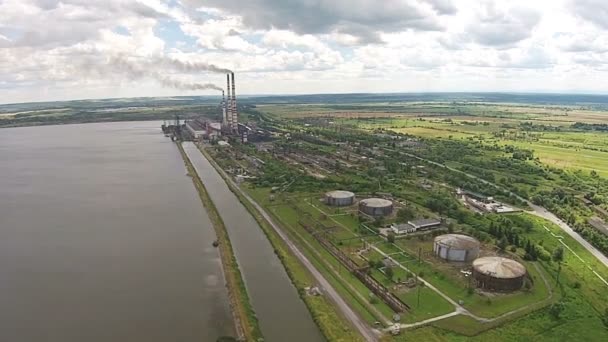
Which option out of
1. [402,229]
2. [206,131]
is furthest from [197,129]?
[402,229]

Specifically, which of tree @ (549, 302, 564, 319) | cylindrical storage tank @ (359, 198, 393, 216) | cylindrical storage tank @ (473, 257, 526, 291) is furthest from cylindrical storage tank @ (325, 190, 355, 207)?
tree @ (549, 302, 564, 319)

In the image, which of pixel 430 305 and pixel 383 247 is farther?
pixel 383 247

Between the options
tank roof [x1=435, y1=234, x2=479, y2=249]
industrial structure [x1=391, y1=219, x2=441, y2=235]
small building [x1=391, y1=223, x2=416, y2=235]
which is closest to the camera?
tank roof [x1=435, y1=234, x2=479, y2=249]

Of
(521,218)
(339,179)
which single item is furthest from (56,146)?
(521,218)

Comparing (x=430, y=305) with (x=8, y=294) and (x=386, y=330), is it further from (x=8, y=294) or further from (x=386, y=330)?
(x=8, y=294)

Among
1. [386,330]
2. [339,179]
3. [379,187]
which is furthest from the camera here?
[339,179]

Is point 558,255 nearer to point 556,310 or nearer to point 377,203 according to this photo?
point 556,310

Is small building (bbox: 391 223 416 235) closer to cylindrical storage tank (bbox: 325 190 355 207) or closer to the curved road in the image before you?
cylindrical storage tank (bbox: 325 190 355 207)
